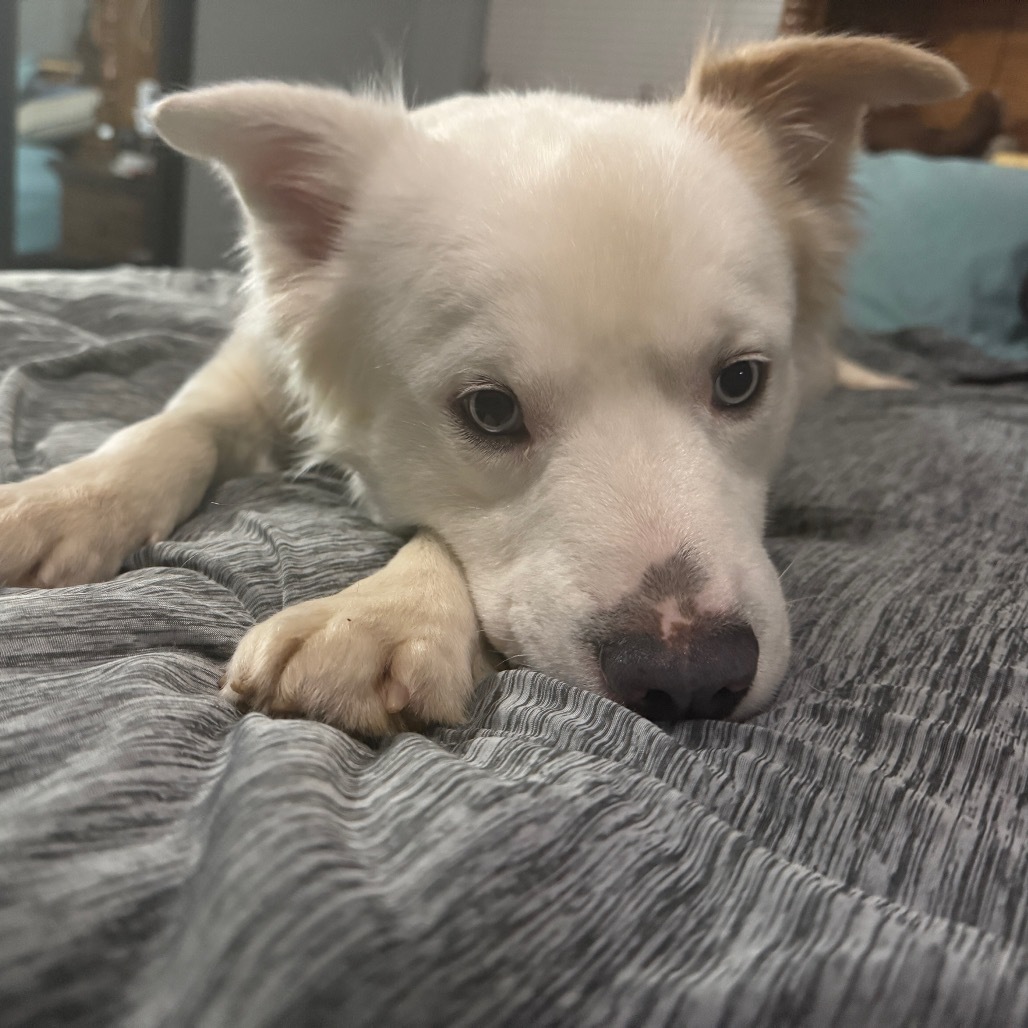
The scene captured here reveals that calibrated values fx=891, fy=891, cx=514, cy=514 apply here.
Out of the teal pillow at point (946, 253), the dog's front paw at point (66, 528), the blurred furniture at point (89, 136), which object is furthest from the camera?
the blurred furniture at point (89, 136)

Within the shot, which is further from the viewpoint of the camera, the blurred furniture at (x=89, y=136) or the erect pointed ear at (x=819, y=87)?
the blurred furniture at (x=89, y=136)

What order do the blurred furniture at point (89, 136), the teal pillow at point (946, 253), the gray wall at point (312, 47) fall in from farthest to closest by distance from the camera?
the gray wall at point (312, 47) < the blurred furniture at point (89, 136) < the teal pillow at point (946, 253)

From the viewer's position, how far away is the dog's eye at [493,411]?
52.4 inches

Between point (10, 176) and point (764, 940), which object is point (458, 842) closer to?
point (764, 940)

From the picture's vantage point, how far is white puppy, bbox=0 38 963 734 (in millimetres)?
1043

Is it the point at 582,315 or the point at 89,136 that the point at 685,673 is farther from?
the point at 89,136

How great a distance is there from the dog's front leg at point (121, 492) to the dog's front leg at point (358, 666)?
16.4 inches

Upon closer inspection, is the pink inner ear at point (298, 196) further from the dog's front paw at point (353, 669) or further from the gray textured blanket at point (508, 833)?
the dog's front paw at point (353, 669)

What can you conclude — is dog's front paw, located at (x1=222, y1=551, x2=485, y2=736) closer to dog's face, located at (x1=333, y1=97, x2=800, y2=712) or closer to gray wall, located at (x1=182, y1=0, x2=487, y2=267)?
dog's face, located at (x1=333, y1=97, x2=800, y2=712)

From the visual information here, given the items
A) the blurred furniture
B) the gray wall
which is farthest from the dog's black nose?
the blurred furniture

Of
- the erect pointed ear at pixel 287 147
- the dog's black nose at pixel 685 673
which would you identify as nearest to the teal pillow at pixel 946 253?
the erect pointed ear at pixel 287 147

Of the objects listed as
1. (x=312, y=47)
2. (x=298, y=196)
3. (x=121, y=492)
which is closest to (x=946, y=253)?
(x=298, y=196)

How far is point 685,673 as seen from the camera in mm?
989

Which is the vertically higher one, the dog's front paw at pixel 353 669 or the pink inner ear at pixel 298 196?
the pink inner ear at pixel 298 196
